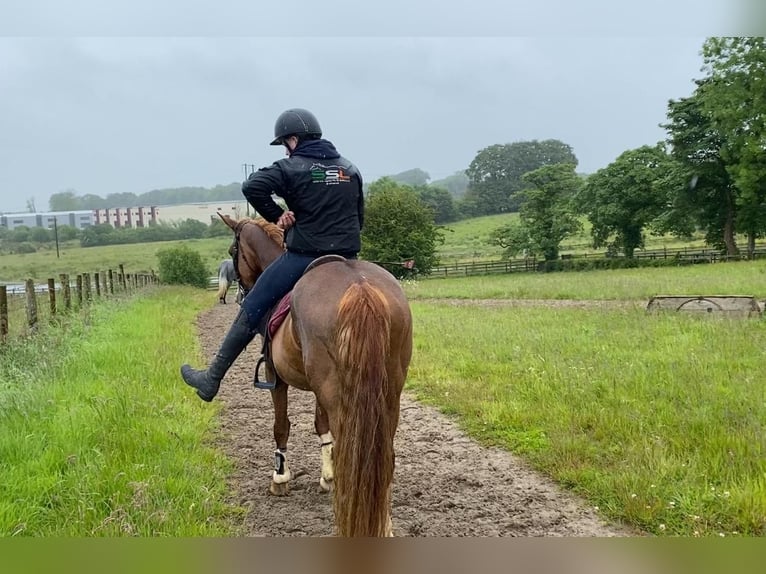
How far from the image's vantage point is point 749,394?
15.1ft

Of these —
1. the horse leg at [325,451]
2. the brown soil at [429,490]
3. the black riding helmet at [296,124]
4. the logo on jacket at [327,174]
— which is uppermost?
the black riding helmet at [296,124]

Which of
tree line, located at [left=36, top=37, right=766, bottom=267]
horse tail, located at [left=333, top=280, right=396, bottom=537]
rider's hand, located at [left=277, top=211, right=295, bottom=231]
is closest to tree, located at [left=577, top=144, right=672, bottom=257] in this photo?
tree line, located at [left=36, top=37, right=766, bottom=267]

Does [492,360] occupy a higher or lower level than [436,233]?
lower

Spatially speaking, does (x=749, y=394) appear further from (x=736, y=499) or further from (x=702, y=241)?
(x=702, y=241)

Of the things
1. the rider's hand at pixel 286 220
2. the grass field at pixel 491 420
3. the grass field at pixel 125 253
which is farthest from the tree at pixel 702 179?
the rider's hand at pixel 286 220

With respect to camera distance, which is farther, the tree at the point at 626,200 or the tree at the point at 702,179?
the tree at the point at 702,179

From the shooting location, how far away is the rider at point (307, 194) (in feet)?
9.71

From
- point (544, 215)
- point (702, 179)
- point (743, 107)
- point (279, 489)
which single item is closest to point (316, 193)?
point (279, 489)

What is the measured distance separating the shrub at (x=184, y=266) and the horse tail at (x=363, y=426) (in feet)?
7.50

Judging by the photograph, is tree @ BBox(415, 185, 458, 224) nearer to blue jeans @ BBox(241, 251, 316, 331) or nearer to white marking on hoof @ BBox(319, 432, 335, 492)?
blue jeans @ BBox(241, 251, 316, 331)

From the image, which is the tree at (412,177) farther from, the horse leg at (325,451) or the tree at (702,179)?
the tree at (702,179)

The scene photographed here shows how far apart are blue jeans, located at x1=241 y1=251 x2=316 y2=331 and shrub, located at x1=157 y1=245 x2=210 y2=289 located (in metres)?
1.19

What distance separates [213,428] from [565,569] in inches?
140

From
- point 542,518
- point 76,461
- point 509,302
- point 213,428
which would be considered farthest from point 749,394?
point 509,302
